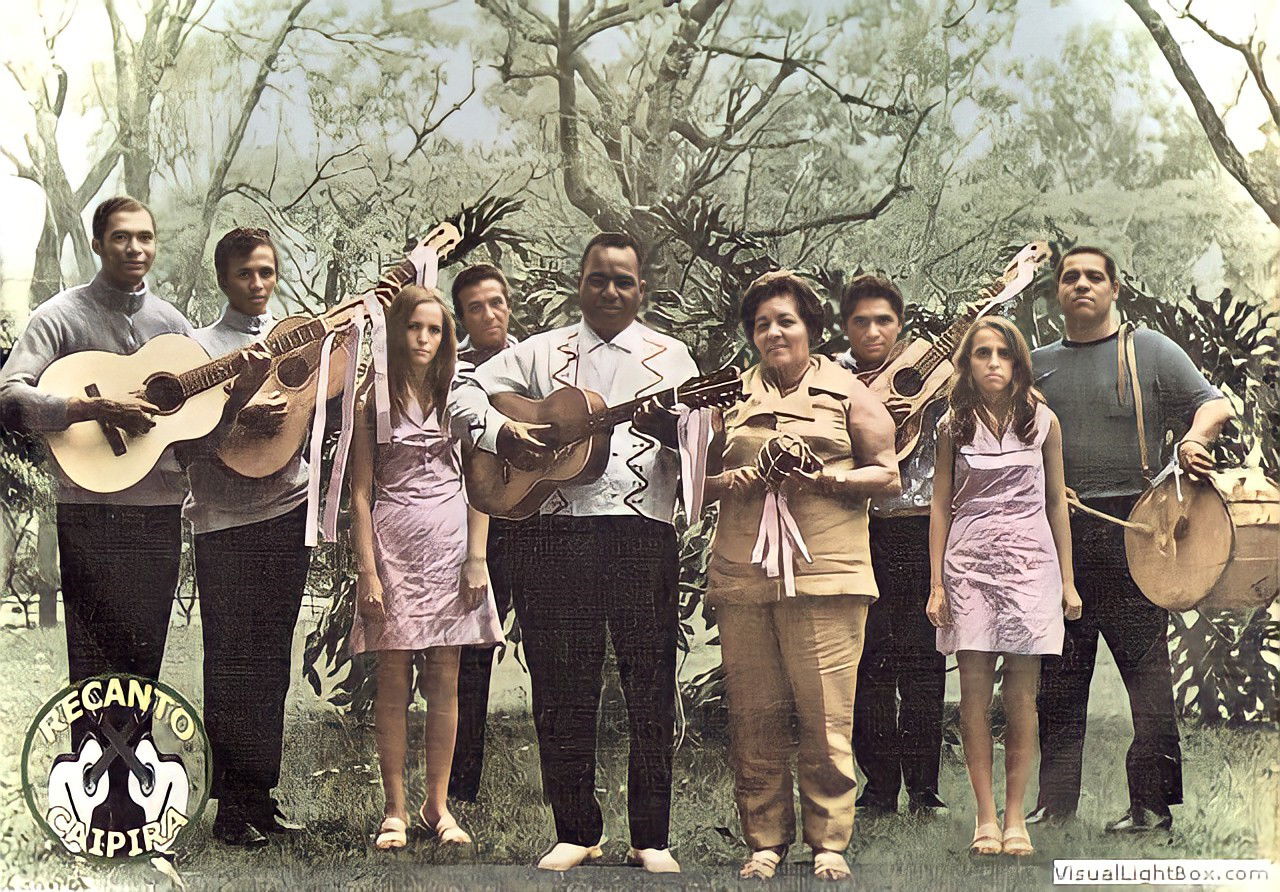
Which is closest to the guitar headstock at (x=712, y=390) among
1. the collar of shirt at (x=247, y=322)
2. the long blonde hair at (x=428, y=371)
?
the long blonde hair at (x=428, y=371)

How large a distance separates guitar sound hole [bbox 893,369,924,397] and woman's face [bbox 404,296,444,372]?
1613 millimetres

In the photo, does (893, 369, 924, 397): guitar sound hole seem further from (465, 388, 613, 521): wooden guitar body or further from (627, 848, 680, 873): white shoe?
(627, 848, 680, 873): white shoe

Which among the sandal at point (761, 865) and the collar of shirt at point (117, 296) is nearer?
the sandal at point (761, 865)

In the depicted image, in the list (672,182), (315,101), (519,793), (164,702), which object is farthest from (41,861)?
(672,182)

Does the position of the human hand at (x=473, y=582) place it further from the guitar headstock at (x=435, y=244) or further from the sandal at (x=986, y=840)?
the sandal at (x=986, y=840)

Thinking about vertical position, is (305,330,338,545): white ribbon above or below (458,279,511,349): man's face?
below

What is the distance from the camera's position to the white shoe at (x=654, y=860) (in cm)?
450

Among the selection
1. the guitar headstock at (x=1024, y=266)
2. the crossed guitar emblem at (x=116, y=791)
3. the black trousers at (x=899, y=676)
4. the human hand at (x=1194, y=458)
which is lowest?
the crossed guitar emblem at (x=116, y=791)

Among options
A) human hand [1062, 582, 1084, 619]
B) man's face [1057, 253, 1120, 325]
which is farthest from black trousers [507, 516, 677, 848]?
man's face [1057, 253, 1120, 325]

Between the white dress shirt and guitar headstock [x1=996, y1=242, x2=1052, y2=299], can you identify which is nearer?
the white dress shirt

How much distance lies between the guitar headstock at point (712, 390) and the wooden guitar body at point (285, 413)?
1207 mm

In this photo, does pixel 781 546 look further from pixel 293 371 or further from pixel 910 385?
pixel 293 371

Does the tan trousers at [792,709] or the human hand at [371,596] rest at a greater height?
the human hand at [371,596]

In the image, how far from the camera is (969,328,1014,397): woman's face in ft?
14.9
